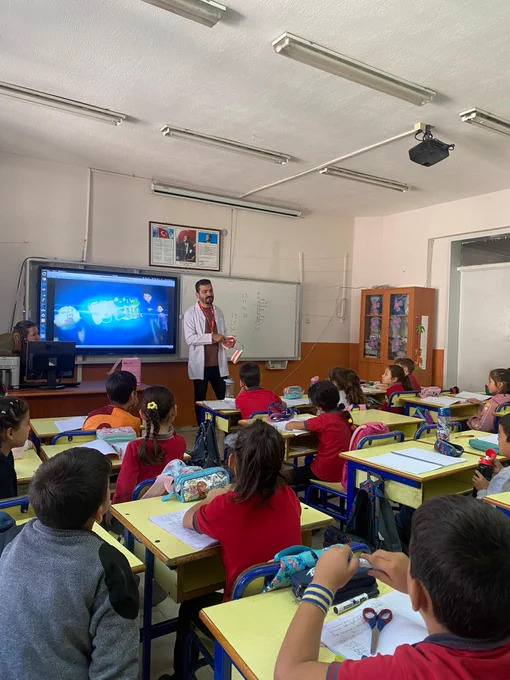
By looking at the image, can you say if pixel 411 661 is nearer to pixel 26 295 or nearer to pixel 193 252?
pixel 26 295

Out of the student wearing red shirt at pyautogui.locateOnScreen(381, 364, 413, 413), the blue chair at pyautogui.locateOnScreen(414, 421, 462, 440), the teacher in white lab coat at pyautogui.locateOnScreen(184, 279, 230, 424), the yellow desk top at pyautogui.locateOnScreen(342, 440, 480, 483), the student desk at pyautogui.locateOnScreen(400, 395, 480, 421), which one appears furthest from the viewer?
the teacher in white lab coat at pyautogui.locateOnScreen(184, 279, 230, 424)

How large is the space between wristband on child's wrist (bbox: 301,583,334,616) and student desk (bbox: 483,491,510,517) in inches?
51.6

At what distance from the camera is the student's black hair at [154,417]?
235cm

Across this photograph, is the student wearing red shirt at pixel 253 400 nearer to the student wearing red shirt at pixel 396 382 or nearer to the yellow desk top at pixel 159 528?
the student wearing red shirt at pixel 396 382

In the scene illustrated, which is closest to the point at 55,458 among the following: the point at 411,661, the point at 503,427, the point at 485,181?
the point at 411,661

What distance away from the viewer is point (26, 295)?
5.23 metres

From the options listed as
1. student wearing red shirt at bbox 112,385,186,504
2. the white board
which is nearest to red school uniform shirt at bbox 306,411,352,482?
student wearing red shirt at bbox 112,385,186,504

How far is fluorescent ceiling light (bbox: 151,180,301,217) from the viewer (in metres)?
6.04

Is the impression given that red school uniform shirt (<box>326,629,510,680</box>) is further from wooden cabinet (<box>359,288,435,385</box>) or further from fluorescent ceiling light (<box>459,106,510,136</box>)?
wooden cabinet (<box>359,288,435,385</box>)

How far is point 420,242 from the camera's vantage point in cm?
716

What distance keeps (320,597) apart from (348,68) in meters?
3.23

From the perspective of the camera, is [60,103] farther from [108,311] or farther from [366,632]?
[366,632]

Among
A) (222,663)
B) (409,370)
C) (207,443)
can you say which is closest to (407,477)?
(222,663)

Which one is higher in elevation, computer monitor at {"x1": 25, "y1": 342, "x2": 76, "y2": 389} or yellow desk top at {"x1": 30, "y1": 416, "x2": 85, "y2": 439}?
computer monitor at {"x1": 25, "y1": 342, "x2": 76, "y2": 389}
